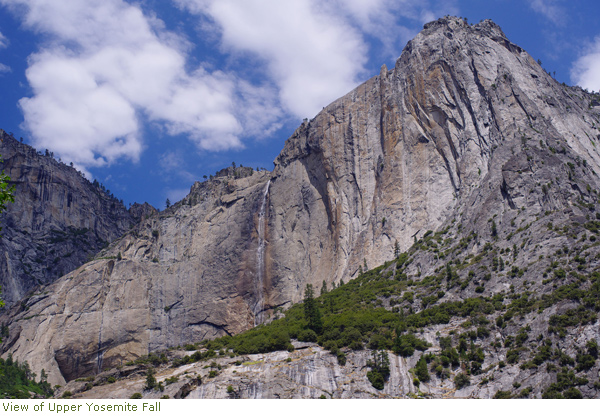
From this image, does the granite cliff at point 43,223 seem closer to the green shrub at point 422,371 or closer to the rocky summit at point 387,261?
the rocky summit at point 387,261

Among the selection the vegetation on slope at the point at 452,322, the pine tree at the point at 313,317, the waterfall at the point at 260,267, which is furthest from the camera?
the waterfall at the point at 260,267

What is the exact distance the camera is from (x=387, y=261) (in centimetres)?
9625

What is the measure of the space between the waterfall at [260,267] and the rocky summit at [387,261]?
0.26 metres

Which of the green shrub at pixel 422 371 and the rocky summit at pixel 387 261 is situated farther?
the rocky summit at pixel 387 261

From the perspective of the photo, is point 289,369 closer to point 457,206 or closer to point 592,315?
point 592,315

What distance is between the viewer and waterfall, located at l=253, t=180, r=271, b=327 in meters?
112

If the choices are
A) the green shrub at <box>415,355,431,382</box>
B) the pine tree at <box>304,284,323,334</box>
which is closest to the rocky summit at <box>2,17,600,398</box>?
the green shrub at <box>415,355,431,382</box>

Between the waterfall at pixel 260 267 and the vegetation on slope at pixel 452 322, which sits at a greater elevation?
the waterfall at pixel 260 267

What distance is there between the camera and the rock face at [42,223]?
479ft

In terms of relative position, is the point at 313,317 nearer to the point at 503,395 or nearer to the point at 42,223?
the point at 503,395

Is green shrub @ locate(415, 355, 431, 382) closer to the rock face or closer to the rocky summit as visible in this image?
the rocky summit

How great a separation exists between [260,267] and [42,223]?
68374 millimetres

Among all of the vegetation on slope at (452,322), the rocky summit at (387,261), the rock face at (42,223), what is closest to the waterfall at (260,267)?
the rocky summit at (387,261)

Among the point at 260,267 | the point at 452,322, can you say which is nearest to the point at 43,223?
the point at 260,267
